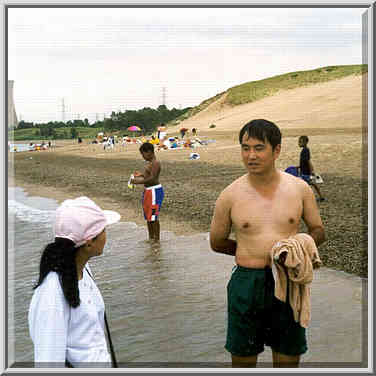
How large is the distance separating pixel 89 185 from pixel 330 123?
758 inches

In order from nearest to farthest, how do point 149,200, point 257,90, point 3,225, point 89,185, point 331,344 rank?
point 3,225 < point 331,344 < point 149,200 < point 89,185 < point 257,90

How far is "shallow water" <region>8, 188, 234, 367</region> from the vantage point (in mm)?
4387

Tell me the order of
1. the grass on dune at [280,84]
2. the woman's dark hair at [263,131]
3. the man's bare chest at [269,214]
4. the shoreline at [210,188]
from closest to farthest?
1. the woman's dark hair at [263,131]
2. the man's bare chest at [269,214]
3. the shoreline at [210,188]
4. the grass on dune at [280,84]

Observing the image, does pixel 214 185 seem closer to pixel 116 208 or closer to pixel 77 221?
pixel 116 208

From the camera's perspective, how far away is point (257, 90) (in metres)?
73.3

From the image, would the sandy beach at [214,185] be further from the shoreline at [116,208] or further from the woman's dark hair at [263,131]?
the woman's dark hair at [263,131]

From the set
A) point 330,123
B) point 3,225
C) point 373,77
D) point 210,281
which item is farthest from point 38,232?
point 330,123

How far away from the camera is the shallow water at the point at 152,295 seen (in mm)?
4387

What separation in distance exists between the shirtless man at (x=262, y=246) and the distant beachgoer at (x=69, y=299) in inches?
37.3

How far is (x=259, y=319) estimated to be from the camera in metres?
2.77

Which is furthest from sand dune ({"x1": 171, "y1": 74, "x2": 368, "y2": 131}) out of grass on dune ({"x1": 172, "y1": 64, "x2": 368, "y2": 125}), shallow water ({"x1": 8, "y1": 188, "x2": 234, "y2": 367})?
shallow water ({"x1": 8, "y1": 188, "x2": 234, "y2": 367})

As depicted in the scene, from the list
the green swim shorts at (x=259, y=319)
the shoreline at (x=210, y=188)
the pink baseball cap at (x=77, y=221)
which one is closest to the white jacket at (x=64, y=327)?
the pink baseball cap at (x=77, y=221)

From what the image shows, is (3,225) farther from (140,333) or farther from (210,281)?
(210,281)

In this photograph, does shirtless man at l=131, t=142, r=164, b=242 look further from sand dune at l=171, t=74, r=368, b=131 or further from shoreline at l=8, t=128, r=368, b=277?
sand dune at l=171, t=74, r=368, b=131
